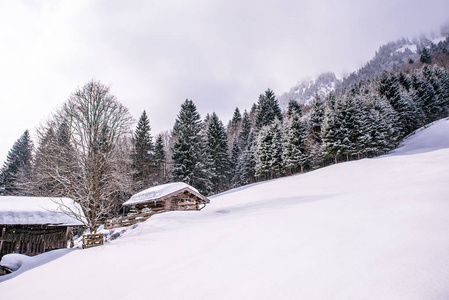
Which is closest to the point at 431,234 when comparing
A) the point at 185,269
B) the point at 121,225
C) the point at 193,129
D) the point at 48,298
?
the point at 185,269

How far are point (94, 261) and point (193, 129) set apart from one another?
29.0 meters

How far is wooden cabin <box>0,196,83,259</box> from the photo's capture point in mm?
14968

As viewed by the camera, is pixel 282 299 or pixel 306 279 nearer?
pixel 282 299

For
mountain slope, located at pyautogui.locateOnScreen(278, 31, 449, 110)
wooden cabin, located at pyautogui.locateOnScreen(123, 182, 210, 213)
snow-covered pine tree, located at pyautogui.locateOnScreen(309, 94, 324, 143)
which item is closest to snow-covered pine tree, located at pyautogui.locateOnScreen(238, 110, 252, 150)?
snow-covered pine tree, located at pyautogui.locateOnScreen(309, 94, 324, 143)

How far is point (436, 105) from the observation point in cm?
4747

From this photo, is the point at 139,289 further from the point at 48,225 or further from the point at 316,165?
the point at 316,165

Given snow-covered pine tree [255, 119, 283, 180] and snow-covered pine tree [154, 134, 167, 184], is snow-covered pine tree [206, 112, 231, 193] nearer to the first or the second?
snow-covered pine tree [255, 119, 283, 180]

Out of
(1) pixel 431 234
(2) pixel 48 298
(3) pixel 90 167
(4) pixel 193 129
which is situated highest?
(4) pixel 193 129

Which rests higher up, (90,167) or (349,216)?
(90,167)

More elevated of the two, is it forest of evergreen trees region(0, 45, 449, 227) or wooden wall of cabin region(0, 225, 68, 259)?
forest of evergreen trees region(0, 45, 449, 227)

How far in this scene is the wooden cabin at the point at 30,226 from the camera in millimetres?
14968

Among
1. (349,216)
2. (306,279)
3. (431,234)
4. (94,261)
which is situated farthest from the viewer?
(94,261)

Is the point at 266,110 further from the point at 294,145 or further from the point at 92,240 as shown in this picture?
the point at 92,240

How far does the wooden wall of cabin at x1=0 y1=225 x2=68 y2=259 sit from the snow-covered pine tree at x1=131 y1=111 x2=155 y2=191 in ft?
43.9
